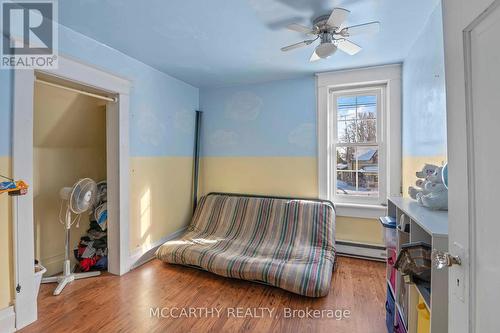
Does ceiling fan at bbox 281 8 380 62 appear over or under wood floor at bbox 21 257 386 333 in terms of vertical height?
over

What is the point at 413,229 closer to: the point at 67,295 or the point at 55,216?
the point at 67,295

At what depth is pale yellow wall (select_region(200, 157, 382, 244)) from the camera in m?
3.09

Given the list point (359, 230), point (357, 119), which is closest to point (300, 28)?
point (357, 119)

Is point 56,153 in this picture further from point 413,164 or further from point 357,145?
point 413,164

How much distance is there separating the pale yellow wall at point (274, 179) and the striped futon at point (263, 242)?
0.18 metres

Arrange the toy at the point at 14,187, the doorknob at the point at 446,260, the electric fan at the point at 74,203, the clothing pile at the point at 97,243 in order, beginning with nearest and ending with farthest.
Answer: the doorknob at the point at 446,260 → the toy at the point at 14,187 → the electric fan at the point at 74,203 → the clothing pile at the point at 97,243

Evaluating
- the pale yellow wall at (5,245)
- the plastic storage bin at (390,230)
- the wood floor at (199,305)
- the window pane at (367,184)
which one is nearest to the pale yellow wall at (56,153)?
the wood floor at (199,305)

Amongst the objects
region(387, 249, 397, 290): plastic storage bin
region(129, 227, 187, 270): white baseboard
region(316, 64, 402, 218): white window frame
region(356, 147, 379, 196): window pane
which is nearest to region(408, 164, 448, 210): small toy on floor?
region(387, 249, 397, 290): plastic storage bin

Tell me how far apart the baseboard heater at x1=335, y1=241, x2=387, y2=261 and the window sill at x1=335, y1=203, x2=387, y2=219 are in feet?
1.18

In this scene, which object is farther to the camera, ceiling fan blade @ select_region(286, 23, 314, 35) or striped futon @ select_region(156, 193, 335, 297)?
striped futon @ select_region(156, 193, 335, 297)

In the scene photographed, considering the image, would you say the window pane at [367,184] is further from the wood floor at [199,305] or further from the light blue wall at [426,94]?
the wood floor at [199,305]

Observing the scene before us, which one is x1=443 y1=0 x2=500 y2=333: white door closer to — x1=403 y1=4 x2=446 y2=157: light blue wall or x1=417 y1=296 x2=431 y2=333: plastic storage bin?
x1=417 y1=296 x2=431 y2=333: plastic storage bin

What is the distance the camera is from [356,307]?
80.6 inches

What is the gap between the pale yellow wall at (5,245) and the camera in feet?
5.58
